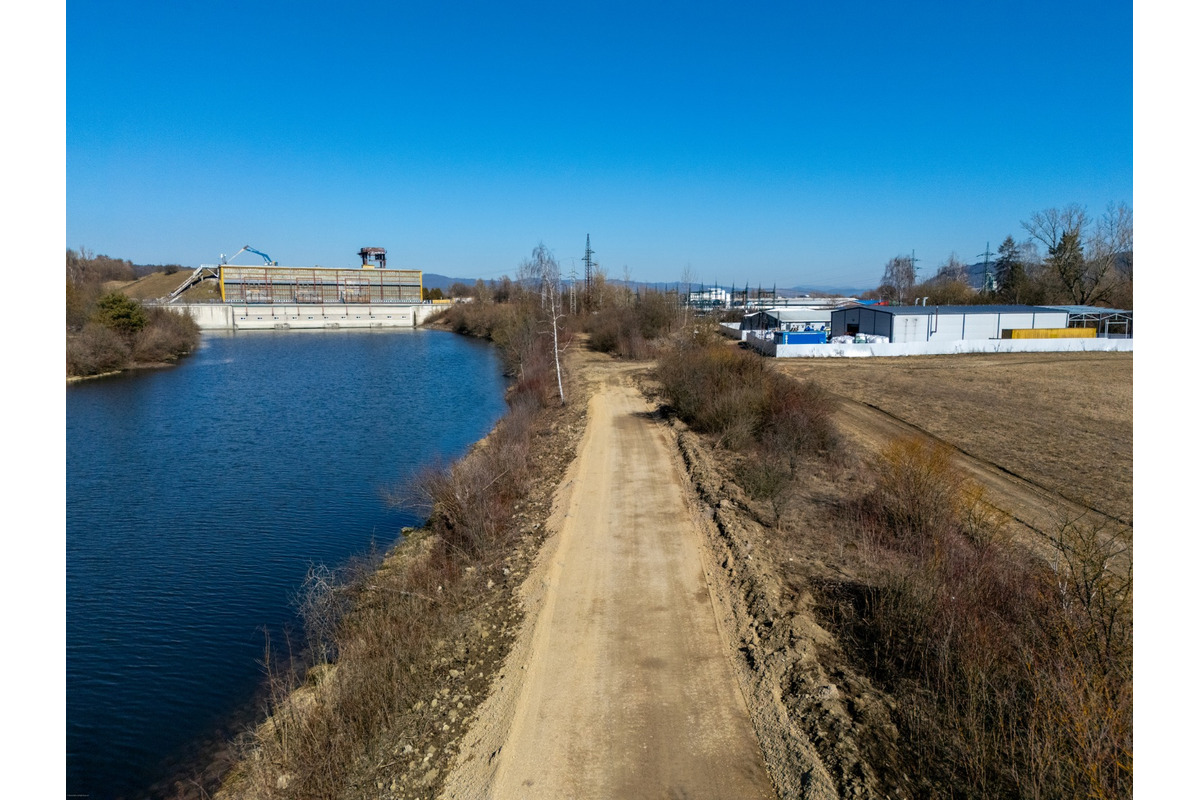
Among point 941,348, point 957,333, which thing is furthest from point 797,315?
point 941,348

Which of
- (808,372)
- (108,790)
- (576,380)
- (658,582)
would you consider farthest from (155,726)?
(808,372)

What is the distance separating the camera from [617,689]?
769 centimetres

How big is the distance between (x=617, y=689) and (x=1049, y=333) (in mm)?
52672

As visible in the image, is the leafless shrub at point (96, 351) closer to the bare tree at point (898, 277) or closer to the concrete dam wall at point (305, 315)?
the concrete dam wall at point (305, 315)

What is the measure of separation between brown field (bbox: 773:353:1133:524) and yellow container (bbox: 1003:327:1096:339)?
3688 mm

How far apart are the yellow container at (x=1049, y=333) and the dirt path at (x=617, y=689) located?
45607 mm

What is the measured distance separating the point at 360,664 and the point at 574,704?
3264 mm

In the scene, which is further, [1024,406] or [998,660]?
[1024,406]

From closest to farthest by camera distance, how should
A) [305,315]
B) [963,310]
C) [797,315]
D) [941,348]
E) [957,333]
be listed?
[941,348]
[957,333]
[963,310]
[797,315]
[305,315]

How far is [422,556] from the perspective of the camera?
14.0 metres

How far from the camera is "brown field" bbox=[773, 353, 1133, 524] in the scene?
18.0 meters

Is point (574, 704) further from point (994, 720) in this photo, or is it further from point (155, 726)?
point (155, 726)

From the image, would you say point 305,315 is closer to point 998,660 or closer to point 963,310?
point 963,310

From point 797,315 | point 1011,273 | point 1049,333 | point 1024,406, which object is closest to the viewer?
point 1024,406
